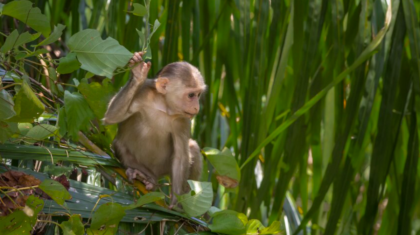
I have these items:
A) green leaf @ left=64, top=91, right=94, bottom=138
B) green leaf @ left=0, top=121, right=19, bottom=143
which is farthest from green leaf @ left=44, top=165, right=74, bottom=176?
green leaf @ left=0, top=121, right=19, bottom=143

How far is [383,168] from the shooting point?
2.69 metres

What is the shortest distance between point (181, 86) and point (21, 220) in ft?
5.07

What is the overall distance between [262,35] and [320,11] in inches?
9.4

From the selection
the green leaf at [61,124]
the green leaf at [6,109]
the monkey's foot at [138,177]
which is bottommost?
the monkey's foot at [138,177]

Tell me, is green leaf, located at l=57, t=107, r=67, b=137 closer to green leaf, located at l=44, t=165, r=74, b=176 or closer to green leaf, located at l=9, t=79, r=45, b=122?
green leaf, located at l=44, t=165, r=74, b=176

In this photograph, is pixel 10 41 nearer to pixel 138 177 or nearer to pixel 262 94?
pixel 138 177

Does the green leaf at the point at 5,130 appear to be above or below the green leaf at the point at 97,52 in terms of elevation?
below

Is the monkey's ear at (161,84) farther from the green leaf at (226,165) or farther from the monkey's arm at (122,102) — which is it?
the green leaf at (226,165)

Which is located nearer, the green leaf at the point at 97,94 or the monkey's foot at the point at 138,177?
the green leaf at the point at 97,94

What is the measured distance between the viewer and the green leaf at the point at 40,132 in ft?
6.95

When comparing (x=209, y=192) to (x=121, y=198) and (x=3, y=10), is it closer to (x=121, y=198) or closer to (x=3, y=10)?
(x=121, y=198)

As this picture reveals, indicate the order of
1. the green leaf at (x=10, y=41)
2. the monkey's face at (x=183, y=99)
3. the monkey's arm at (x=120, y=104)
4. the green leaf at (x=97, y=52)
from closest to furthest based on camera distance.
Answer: the green leaf at (x=10, y=41) < the green leaf at (x=97, y=52) < the monkey's arm at (x=120, y=104) < the monkey's face at (x=183, y=99)

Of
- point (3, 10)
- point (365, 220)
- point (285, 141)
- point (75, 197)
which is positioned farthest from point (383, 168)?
point (3, 10)

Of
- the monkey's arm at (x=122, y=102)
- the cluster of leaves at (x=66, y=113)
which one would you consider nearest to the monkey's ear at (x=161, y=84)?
the monkey's arm at (x=122, y=102)
